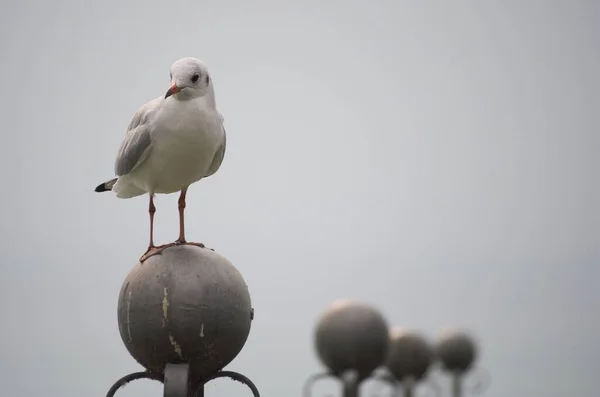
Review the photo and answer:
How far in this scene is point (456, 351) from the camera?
54.6ft

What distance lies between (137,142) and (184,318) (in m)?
1.80

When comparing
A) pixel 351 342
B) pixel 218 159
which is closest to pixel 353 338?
pixel 351 342

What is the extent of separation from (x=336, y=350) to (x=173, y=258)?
5.10 meters

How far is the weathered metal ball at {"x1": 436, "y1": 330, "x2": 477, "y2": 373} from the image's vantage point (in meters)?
16.6

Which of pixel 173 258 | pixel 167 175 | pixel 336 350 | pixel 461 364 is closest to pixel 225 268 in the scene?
pixel 173 258

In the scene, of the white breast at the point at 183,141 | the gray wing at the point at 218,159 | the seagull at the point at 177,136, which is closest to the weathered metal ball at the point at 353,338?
the gray wing at the point at 218,159

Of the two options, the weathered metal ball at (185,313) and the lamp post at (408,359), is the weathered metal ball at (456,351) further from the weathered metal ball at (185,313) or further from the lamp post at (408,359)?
the weathered metal ball at (185,313)

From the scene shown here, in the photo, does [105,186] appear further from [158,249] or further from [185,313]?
[185,313]

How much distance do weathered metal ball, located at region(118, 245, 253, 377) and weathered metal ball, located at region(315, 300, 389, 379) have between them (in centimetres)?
480

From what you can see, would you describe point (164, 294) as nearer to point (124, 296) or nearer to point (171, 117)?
point (124, 296)

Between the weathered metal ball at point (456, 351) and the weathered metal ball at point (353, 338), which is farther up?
the weathered metal ball at point (353, 338)

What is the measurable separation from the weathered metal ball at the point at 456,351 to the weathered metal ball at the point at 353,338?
4.82 meters

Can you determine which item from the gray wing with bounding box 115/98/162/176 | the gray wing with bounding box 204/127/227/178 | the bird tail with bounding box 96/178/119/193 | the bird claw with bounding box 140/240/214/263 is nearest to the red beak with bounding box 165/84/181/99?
the gray wing with bounding box 115/98/162/176

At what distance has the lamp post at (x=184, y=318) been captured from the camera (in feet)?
22.7
